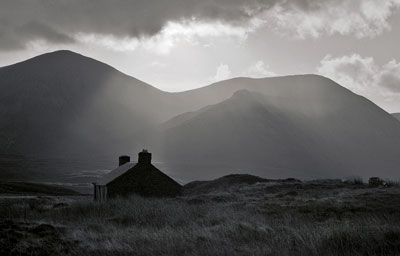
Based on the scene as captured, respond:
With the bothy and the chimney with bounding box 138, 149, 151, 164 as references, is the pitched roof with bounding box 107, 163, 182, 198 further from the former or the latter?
the chimney with bounding box 138, 149, 151, 164

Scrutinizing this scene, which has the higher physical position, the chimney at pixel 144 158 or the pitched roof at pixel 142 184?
the chimney at pixel 144 158

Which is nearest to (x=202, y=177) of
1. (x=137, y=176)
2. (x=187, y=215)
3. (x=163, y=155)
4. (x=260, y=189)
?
(x=163, y=155)

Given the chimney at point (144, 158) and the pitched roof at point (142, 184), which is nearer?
the pitched roof at point (142, 184)

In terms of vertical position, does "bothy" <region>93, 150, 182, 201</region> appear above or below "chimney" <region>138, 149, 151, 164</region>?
below

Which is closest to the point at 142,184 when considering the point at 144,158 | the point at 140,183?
the point at 140,183

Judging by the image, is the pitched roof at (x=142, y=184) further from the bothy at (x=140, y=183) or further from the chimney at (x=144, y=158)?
the chimney at (x=144, y=158)

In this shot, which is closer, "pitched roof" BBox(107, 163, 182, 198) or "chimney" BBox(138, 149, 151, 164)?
"pitched roof" BBox(107, 163, 182, 198)

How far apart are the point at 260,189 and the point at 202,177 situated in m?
98.2

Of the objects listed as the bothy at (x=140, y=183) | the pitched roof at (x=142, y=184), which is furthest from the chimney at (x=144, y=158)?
the pitched roof at (x=142, y=184)

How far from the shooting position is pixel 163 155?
625ft

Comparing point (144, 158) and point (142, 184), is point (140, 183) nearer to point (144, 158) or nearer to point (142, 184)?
point (142, 184)

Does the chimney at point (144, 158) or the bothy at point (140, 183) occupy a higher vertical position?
the chimney at point (144, 158)

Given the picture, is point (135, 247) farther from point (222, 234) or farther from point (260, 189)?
point (260, 189)

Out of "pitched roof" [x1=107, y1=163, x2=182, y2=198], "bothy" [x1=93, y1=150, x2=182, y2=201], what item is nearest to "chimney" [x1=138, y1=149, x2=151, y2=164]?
"bothy" [x1=93, y1=150, x2=182, y2=201]
